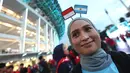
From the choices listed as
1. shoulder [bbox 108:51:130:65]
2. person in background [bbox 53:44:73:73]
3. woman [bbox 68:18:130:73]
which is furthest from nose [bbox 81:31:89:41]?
person in background [bbox 53:44:73:73]

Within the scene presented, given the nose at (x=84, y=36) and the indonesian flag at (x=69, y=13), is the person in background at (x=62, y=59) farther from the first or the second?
the indonesian flag at (x=69, y=13)

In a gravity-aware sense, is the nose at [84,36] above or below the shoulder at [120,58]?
above

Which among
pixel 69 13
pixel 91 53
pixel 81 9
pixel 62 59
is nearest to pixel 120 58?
pixel 91 53

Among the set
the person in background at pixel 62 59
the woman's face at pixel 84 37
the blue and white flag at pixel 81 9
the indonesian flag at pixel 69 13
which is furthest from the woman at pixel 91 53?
the blue and white flag at pixel 81 9

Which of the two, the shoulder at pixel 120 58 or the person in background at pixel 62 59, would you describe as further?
the person in background at pixel 62 59

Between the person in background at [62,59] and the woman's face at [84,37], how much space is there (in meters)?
1.67

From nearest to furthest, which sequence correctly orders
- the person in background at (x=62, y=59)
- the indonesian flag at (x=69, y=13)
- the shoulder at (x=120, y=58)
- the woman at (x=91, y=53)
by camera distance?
the woman at (x=91, y=53), the shoulder at (x=120, y=58), the person in background at (x=62, y=59), the indonesian flag at (x=69, y=13)

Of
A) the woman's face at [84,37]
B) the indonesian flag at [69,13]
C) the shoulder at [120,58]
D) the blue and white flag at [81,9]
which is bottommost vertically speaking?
the shoulder at [120,58]

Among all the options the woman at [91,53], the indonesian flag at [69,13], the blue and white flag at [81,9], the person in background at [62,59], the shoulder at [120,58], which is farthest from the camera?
the blue and white flag at [81,9]

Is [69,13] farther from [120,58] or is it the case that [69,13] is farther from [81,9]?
[120,58]

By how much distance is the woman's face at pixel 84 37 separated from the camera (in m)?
1.20

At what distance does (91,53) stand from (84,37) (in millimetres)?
105

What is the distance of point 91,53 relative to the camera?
1.19 meters

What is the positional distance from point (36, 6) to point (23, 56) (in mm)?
10252
